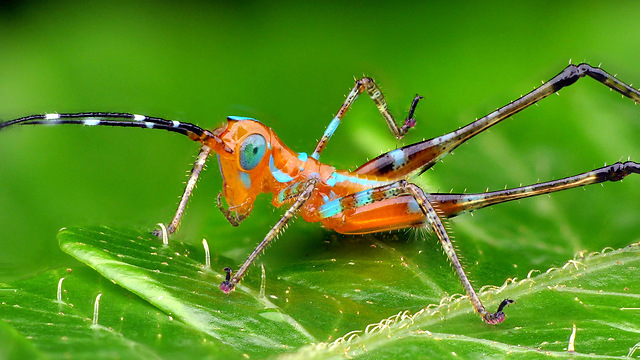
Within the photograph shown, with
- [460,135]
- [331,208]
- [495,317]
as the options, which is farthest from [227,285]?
[460,135]

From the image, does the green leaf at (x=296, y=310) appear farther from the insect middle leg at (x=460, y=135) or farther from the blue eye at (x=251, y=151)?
the insect middle leg at (x=460, y=135)

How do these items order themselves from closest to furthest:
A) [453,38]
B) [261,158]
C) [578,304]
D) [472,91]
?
[578,304]
[261,158]
[472,91]
[453,38]

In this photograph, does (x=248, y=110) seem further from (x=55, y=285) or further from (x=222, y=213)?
(x=55, y=285)

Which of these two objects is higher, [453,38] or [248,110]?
[453,38]

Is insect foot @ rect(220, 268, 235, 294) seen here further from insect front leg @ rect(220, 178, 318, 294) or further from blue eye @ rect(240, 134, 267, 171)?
blue eye @ rect(240, 134, 267, 171)

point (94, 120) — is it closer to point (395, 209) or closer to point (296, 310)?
point (296, 310)

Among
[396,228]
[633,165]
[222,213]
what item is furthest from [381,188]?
[633,165]
